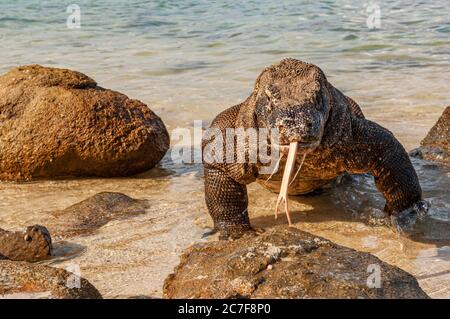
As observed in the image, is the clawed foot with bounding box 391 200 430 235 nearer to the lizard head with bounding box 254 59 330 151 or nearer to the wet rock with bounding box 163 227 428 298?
the lizard head with bounding box 254 59 330 151

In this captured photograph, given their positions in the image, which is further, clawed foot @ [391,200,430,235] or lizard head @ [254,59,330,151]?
clawed foot @ [391,200,430,235]

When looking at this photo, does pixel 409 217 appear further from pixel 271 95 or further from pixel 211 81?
pixel 211 81

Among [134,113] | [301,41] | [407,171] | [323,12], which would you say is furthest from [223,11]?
[407,171]

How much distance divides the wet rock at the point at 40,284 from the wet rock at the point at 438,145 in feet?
14.7

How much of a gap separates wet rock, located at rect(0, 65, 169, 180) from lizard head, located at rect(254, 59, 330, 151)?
2.24 metres

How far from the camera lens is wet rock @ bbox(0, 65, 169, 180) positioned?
6773 mm

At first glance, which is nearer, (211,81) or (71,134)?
(71,134)

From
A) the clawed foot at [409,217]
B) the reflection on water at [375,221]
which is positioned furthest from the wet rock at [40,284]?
the clawed foot at [409,217]

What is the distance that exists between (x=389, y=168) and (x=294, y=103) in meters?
1.31

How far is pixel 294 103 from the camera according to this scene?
14.1 feet

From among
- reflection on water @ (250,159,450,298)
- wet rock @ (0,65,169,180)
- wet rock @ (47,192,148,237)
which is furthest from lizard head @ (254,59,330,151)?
wet rock @ (0,65,169,180)

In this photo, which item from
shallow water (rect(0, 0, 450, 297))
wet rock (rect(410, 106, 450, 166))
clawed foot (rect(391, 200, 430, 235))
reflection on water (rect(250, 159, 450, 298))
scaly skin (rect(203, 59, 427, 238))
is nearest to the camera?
scaly skin (rect(203, 59, 427, 238))

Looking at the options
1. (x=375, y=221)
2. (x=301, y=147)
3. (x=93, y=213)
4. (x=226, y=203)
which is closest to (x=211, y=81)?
(x=93, y=213)
